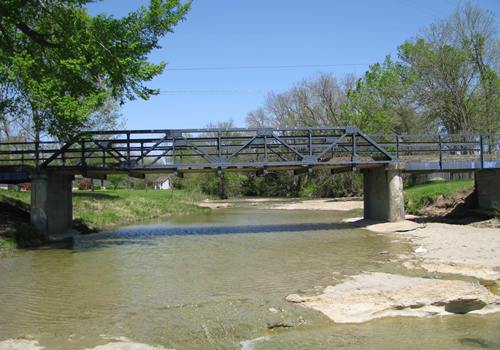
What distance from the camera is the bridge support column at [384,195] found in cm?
2520

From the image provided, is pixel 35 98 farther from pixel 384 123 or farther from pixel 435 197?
pixel 384 123

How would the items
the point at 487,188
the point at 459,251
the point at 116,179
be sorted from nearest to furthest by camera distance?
the point at 459,251
the point at 487,188
the point at 116,179

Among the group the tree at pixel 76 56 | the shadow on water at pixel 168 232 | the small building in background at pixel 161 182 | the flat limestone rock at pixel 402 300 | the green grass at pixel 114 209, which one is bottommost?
the shadow on water at pixel 168 232

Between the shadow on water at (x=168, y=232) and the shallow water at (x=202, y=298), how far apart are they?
1.15 metres

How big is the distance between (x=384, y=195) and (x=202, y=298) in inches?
683

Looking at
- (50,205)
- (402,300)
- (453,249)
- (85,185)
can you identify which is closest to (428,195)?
(453,249)

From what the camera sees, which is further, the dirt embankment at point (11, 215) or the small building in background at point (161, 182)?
the small building in background at point (161, 182)

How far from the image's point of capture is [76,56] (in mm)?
18203

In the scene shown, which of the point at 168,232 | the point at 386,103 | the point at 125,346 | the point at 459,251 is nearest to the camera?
the point at 125,346

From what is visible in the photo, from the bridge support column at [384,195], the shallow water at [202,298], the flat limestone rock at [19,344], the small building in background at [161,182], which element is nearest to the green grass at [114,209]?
the shallow water at [202,298]

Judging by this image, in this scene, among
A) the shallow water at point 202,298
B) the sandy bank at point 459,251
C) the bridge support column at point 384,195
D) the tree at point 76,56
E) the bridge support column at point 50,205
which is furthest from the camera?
the bridge support column at point 384,195

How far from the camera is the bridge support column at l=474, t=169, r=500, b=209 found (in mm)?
25484

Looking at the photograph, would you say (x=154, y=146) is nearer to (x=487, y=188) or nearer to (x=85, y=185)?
(x=487, y=188)

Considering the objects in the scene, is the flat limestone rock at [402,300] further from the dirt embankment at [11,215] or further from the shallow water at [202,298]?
the dirt embankment at [11,215]
